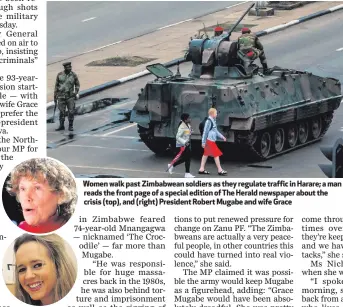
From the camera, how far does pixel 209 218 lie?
67.5 ft

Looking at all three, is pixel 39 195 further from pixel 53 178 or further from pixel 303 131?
pixel 303 131

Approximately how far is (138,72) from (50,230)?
1644 centimetres

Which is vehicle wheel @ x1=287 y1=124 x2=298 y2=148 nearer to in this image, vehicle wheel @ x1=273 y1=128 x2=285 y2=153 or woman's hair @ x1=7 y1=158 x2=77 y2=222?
vehicle wheel @ x1=273 y1=128 x2=285 y2=153

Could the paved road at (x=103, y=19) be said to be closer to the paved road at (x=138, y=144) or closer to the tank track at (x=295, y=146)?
the paved road at (x=138, y=144)

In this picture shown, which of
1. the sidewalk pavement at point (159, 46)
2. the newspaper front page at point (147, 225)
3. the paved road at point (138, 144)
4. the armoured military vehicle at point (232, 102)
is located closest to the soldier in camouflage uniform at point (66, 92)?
the paved road at point (138, 144)

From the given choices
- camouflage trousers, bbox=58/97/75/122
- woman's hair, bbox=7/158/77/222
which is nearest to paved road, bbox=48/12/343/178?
camouflage trousers, bbox=58/97/75/122

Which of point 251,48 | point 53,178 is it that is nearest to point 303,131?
point 251,48

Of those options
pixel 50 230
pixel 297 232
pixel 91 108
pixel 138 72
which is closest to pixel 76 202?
pixel 50 230

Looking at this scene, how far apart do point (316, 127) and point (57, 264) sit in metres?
11.0

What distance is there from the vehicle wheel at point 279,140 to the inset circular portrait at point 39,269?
885 centimetres

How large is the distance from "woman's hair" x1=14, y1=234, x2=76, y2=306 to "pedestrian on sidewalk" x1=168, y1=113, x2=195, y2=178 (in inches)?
235

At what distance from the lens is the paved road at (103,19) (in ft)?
131

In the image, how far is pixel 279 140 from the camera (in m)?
28.7

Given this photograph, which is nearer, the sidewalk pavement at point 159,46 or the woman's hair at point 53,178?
the woman's hair at point 53,178
